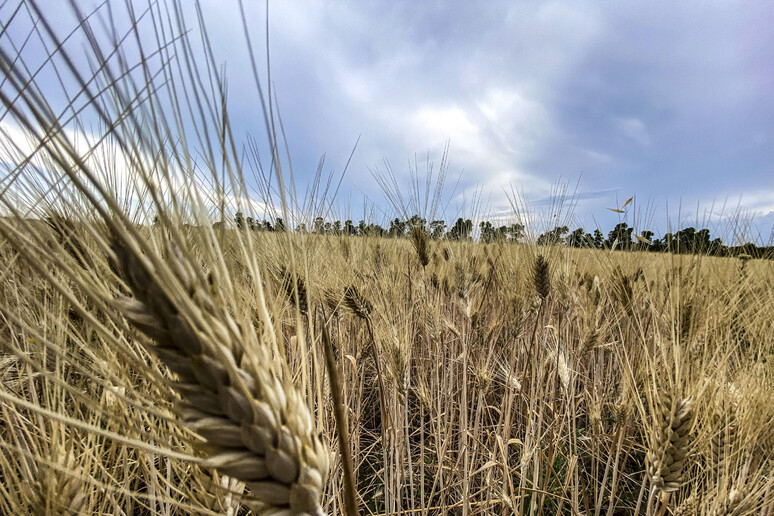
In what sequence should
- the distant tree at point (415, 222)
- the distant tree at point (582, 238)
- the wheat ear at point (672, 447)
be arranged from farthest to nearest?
the distant tree at point (582, 238) < the distant tree at point (415, 222) < the wheat ear at point (672, 447)

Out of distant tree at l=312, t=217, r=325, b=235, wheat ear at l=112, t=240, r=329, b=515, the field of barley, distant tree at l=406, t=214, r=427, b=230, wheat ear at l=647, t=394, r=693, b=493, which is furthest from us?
distant tree at l=406, t=214, r=427, b=230

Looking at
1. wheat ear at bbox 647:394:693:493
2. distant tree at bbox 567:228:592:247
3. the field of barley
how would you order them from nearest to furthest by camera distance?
the field of barley < wheat ear at bbox 647:394:693:493 < distant tree at bbox 567:228:592:247

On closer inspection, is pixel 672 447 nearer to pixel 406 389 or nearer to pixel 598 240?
pixel 406 389

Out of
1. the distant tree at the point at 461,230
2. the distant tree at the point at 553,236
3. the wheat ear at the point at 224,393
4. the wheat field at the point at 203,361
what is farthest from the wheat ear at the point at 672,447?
the distant tree at the point at 461,230

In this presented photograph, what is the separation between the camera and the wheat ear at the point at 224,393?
15.7 inches

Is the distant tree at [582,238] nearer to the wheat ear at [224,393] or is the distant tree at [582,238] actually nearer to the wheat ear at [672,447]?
the wheat ear at [672,447]

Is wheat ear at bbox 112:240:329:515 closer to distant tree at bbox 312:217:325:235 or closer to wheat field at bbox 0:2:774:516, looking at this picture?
wheat field at bbox 0:2:774:516

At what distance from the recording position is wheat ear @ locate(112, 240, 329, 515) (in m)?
0.40

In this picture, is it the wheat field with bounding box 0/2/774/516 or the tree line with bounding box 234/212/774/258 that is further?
the tree line with bounding box 234/212/774/258

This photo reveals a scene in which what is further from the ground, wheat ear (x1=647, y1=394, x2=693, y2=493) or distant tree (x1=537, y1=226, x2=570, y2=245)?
distant tree (x1=537, y1=226, x2=570, y2=245)

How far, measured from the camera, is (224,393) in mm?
403

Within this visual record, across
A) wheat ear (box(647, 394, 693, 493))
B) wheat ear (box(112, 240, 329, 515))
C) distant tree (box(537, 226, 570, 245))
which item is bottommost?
wheat ear (box(647, 394, 693, 493))

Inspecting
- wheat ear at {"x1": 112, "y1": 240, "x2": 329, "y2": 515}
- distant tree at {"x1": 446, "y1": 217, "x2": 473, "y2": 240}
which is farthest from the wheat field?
distant tree at {"x1": 446, "y1": 217, "x2": 473, "y2": 240}

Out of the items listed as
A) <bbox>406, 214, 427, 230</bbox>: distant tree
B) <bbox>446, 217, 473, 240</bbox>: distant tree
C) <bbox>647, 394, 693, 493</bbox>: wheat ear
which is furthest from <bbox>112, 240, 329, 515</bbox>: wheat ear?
<bbox>446, 217, 473, 240</bbox>: distant tree
